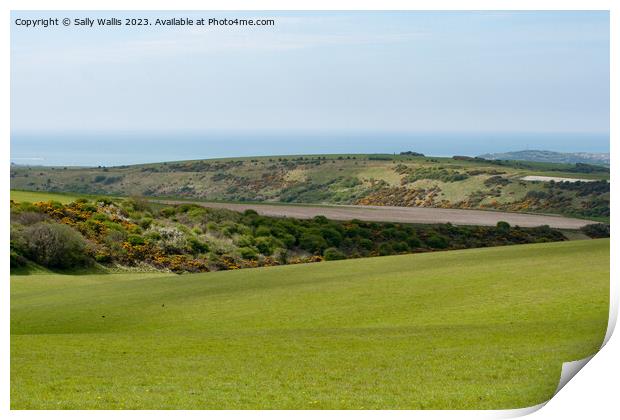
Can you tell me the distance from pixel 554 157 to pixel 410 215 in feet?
72.0

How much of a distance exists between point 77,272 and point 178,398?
776 inches

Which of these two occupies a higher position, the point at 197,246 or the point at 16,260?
the point at 16,260

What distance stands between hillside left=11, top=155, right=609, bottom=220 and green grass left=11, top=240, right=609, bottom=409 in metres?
25.6

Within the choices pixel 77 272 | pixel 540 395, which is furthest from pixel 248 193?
pixel 540 395

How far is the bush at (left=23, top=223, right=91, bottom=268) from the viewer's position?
31.5 meters

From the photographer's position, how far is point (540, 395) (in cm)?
1473

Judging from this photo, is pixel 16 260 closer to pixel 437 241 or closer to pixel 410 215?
pixel 437 241

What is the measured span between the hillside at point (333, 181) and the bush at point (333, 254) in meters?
15.1

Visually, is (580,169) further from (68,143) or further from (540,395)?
(540,395)

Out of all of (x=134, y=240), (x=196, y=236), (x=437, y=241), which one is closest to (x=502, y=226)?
(x=437, y=241)

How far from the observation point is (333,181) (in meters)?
63.8

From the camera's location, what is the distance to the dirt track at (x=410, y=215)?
4538cm

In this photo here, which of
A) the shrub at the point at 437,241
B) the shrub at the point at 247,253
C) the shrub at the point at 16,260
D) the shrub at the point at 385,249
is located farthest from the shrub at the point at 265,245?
the shrub at the point at 16,260

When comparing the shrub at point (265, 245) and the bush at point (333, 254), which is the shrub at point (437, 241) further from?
the shrub at point (265, 245)
